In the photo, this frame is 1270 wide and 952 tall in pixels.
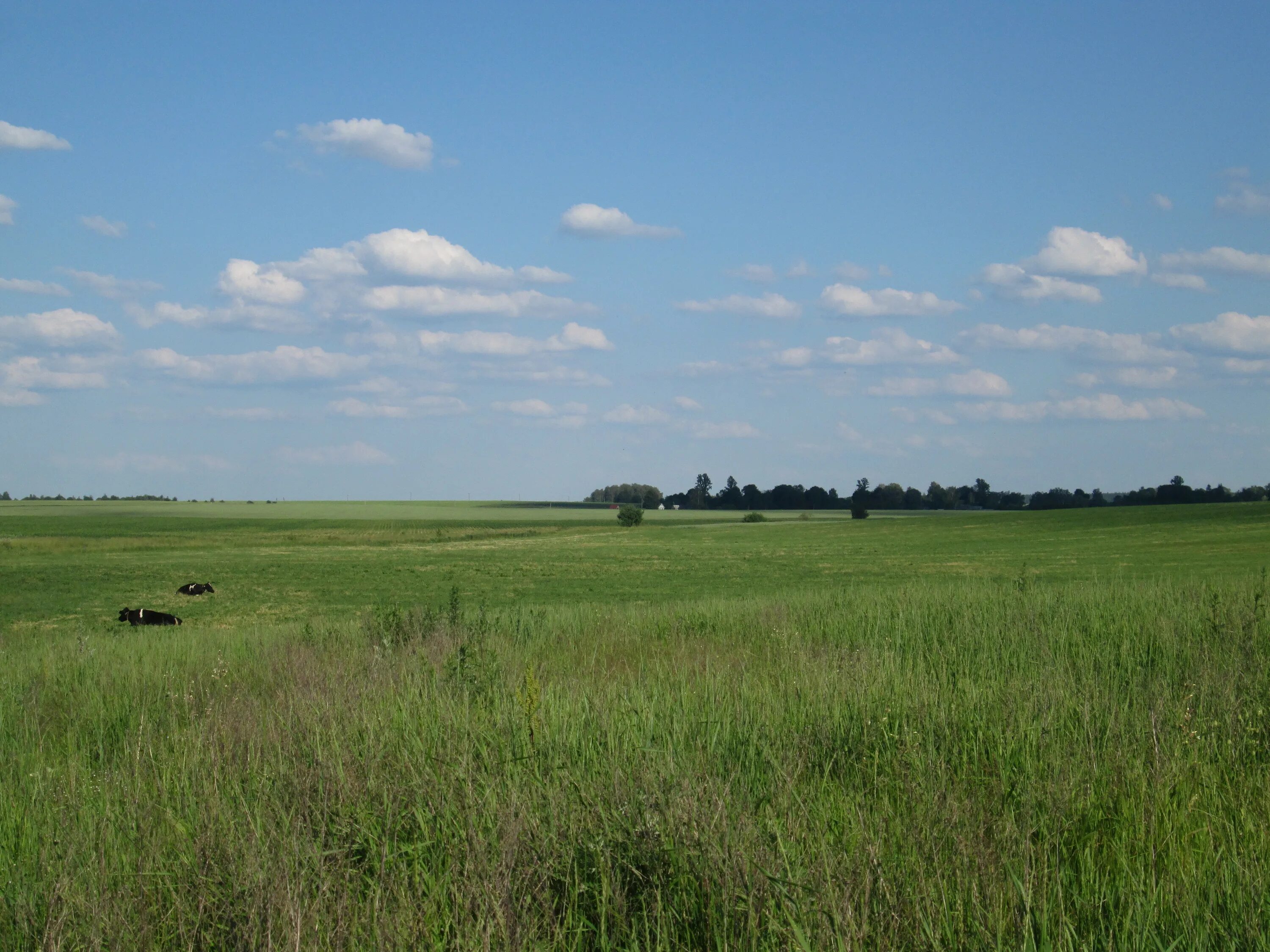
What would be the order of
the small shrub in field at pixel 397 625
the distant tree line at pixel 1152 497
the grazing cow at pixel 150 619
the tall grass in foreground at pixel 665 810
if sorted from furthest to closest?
the distant tree line at pixel 1152 497, the grazing cow at pixel 150 619, the small shrub in field at pixel 397 625, the tall grass in foreground at pixel 665 810

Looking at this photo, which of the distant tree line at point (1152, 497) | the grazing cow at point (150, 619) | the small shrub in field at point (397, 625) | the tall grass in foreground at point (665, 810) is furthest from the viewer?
the distant tree line at point (1152, 497)

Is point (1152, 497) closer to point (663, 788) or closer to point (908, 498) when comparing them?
point (908, 498)

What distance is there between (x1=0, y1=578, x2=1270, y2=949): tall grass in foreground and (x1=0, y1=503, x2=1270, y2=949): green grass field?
0.02 meters

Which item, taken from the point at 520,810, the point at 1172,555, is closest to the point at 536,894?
the point at 520,810

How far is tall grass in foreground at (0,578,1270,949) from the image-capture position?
125 inches

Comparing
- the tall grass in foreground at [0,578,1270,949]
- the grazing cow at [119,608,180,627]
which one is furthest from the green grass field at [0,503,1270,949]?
the grazing cow at [119,608,180,627]

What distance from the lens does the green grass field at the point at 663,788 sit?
321 cm

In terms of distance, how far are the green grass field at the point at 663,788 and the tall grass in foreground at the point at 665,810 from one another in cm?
2

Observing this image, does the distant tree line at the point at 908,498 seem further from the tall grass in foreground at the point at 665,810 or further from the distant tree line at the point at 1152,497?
the tall grass in foreground at the point at 665,810

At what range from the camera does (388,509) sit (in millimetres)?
168625

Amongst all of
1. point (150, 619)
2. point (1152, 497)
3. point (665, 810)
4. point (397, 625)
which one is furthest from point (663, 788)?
point (1152, 497)

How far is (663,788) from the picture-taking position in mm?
3988

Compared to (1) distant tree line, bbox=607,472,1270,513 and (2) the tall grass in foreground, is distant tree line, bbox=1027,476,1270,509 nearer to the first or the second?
(1) distant tree line, bbox=607,472,1270,513

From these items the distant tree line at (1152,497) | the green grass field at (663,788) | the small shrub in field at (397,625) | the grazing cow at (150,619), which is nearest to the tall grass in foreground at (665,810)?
the green grass field at (663,788)
